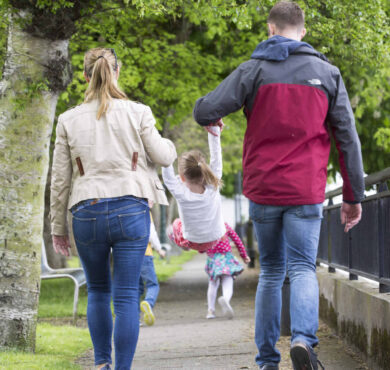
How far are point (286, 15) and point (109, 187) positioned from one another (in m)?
1.46

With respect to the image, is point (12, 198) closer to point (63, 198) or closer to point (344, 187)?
point (63, 198)

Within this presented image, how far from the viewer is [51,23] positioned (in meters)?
7.16

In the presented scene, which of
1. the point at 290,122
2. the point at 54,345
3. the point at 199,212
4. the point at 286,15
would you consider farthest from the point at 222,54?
the point at 290,122

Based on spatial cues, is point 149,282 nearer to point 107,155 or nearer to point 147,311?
A: point 147,311

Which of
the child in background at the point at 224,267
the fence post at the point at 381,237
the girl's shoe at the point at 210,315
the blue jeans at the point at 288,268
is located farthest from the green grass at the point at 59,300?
the blue jeans at the point at 288,268

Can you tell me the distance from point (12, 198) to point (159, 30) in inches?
392

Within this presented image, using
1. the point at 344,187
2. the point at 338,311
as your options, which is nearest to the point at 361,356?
the point at 338,311

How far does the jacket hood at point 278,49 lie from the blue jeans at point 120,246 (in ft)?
3.65

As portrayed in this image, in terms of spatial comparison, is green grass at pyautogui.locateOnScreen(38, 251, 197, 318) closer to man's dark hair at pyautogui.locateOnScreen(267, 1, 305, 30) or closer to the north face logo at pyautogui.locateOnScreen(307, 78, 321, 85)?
man's dark hair at pyautogui.locateOnScreen(267, 1, 305, 30)

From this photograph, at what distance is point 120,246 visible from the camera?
460 centimetres

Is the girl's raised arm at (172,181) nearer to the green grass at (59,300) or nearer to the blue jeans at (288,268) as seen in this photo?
the blue jeans at (288,268)

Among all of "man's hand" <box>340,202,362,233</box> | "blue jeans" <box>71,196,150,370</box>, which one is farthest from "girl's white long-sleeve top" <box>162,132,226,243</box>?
"man's hand" <box>340,202,362,233</box>

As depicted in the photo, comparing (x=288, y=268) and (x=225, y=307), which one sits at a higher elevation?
(x=288, y=268)

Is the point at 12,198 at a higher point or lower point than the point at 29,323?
higher
